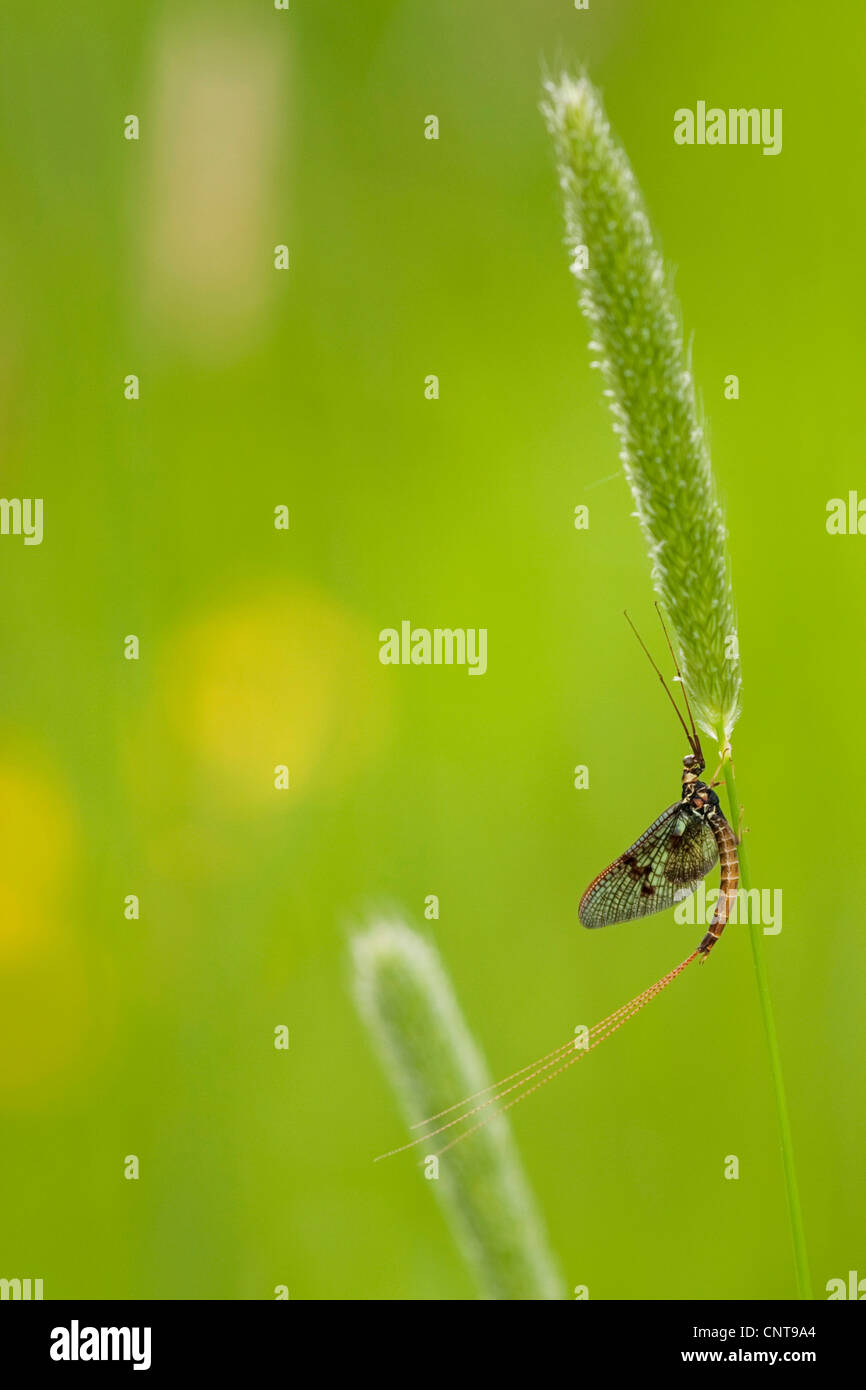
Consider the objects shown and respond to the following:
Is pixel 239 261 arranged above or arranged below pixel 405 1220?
above

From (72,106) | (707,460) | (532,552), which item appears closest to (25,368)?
(72,106)

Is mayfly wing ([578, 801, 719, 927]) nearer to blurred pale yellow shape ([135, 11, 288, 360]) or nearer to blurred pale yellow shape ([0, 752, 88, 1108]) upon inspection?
blurred pale yellow shape ([0, 752, 88, 1108])

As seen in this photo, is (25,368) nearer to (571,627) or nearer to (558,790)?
(571,627)

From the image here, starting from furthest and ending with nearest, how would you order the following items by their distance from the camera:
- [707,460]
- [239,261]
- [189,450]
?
[189,450] → [239,261] → [707,460]

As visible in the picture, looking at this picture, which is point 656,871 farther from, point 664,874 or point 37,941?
point 37,941

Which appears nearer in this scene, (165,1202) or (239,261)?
(165,1202)

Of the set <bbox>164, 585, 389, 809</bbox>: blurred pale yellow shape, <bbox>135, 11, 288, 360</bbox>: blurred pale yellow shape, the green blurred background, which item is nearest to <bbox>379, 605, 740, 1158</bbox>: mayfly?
the green blurred background

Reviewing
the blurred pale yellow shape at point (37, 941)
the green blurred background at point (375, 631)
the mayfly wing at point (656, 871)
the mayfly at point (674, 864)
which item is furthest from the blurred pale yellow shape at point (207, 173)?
the mayfly wing at point (656, 871)

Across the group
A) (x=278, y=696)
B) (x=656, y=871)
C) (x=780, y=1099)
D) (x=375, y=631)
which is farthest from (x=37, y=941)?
(x=780, y=1099)
